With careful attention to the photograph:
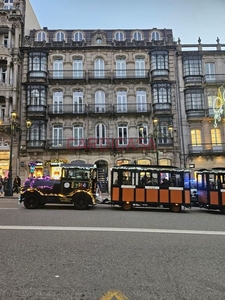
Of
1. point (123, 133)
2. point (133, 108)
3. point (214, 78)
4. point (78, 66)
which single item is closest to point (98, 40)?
point (78, 66)

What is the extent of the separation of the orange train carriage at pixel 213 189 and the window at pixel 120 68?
17.1 meters

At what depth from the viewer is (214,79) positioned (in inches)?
1028

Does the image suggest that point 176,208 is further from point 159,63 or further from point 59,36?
point 59,36

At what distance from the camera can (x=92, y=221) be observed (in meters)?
8.06

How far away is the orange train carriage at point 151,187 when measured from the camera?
1204 cm

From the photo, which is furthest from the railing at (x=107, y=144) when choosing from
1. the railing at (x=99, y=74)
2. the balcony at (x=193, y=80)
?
the railing at (x=99, y=74)

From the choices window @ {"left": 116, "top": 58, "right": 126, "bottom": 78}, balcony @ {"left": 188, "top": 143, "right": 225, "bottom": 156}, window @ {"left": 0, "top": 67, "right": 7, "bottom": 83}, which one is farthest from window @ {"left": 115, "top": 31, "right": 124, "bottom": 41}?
balcony @ {"left": 188, "top": 143, "right": 225, "bottom": 156}

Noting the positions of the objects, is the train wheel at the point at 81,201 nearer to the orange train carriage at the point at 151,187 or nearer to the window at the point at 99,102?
the orange train carriage at the point at 151,187

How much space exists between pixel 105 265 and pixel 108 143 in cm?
2081

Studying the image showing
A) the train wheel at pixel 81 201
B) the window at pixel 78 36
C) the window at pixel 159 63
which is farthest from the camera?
the window at pixel 78 36

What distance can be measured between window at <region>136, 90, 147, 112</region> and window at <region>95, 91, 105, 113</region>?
12.6 ft

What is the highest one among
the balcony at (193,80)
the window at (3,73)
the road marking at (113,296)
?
the window at (3,73)

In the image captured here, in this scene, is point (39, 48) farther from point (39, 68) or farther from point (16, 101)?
point (16, 101)

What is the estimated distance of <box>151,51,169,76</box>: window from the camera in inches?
1016
